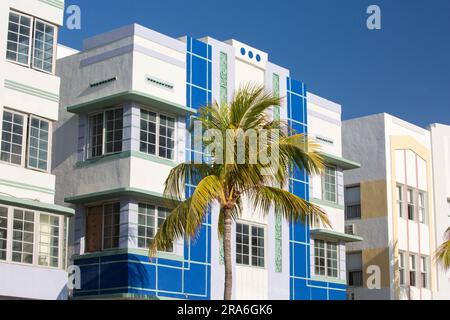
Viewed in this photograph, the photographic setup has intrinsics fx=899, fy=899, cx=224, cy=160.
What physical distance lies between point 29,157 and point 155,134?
5.22m

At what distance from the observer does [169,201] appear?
29250 mm

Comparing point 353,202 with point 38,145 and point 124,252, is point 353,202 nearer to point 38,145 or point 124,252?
point 124,252

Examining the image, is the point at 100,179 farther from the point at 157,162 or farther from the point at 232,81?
the point at 232,81

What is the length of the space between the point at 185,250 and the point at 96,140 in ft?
15.9

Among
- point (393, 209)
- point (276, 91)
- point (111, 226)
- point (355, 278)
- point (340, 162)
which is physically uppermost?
point (276, 91)

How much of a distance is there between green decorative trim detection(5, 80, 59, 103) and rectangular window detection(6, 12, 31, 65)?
0.75 m

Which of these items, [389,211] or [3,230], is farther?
[389,211]

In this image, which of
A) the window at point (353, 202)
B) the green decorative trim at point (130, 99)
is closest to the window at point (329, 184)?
the window at point (353, 202)

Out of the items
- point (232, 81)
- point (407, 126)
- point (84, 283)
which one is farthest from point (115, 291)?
point (407, 126)

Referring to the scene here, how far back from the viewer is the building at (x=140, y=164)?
1146 inches

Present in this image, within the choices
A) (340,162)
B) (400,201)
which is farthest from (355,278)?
(340,162)

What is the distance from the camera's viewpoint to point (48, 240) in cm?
2623

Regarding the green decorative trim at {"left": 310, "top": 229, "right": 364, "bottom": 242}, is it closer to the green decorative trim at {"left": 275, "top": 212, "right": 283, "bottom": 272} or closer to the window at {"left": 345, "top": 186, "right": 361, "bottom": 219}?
the green decorative trim at {"left": 275, "top": 212, "right": 283, "bottom": 272}
